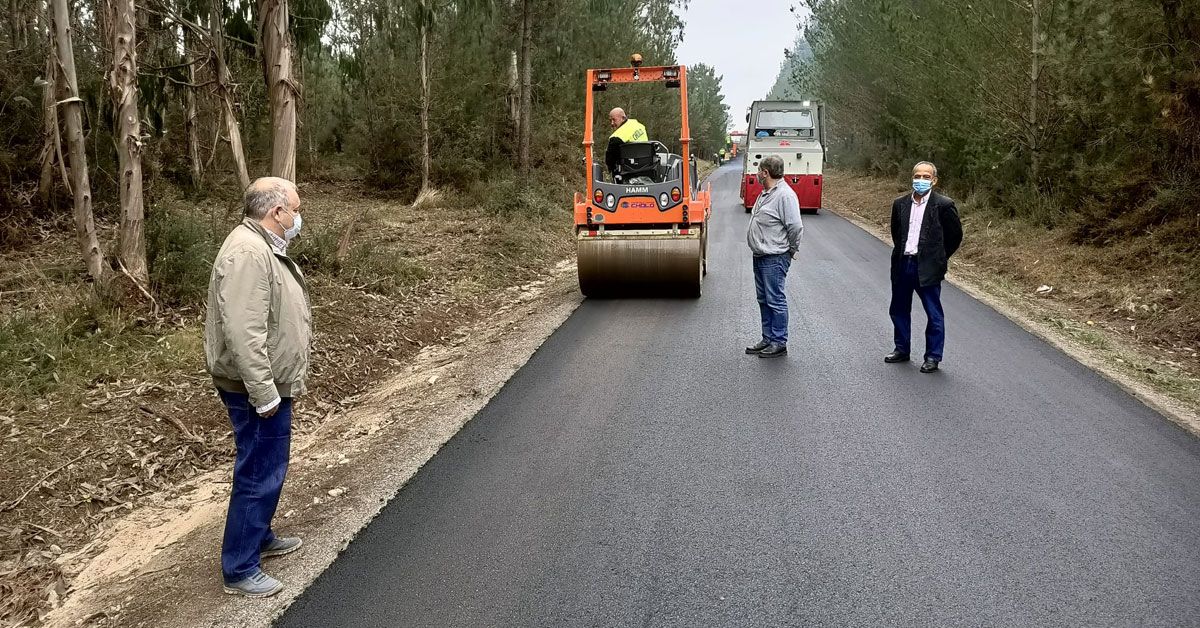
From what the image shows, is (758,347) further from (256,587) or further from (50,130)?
(50,130)

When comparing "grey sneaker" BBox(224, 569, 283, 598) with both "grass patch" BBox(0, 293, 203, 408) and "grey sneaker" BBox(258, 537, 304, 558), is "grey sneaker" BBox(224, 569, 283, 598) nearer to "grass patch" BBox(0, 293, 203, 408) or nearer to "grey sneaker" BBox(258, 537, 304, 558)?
"grey sneaker" BBox(258, 537, 304, 558)

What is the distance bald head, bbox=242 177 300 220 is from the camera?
361cm

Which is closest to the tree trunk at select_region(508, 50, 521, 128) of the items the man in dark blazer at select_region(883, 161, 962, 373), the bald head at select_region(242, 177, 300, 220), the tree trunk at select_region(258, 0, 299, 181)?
the tree trunk at select_region(258, 0, 299, 181)

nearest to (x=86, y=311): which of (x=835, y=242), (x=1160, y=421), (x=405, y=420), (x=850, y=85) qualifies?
(x=405, y=420)

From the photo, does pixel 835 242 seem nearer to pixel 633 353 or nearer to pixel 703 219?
pixel 703 219

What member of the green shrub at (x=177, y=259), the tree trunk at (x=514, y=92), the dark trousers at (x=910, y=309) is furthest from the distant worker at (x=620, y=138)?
the tree trunk at (x=514, y=92)

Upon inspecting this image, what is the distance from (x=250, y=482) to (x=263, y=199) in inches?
49.6

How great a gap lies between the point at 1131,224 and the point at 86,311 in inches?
509

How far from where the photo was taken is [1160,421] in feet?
19.0

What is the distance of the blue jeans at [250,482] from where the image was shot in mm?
3686

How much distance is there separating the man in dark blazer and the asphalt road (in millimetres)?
365

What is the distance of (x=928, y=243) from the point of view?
23.1 feet

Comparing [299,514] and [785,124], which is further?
[785,124]

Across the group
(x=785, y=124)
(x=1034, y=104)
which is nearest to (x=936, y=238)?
(x=1034, y=104)
